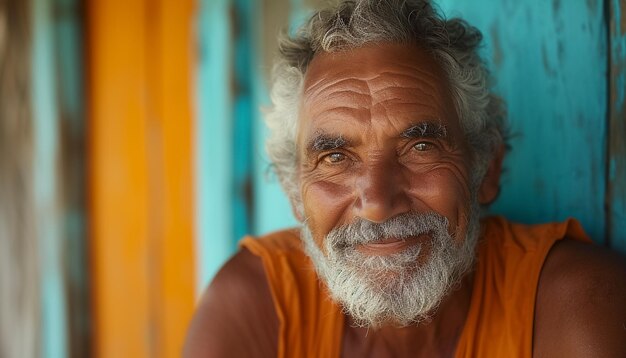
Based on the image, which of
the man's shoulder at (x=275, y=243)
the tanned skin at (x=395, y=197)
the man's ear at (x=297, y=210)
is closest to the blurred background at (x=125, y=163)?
the man's shoulder at (x=275, y=243)

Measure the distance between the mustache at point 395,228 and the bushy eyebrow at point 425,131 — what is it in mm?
221

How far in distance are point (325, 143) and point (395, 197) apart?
266 mm

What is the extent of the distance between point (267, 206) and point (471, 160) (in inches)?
45.5

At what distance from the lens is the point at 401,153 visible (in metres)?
2.07

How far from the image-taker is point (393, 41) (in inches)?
84.7

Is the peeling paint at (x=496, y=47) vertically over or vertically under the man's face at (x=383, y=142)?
over

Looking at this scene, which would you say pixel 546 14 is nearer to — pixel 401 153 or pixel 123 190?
pixel 401 153

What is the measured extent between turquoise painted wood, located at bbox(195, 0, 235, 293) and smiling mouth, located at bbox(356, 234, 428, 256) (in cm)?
127

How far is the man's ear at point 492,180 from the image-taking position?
7.64 feet

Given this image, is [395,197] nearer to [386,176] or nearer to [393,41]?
[386,176]

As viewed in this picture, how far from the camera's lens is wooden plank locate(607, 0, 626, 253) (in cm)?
228

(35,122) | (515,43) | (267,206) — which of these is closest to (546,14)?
(515,43)

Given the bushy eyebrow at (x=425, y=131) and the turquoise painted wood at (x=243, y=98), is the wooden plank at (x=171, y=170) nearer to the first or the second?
the turquoise painted wood at (x=243, y=98)

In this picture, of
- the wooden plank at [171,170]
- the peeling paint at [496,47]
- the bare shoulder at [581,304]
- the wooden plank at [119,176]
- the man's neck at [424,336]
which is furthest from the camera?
the wooden plank at [119,176]
